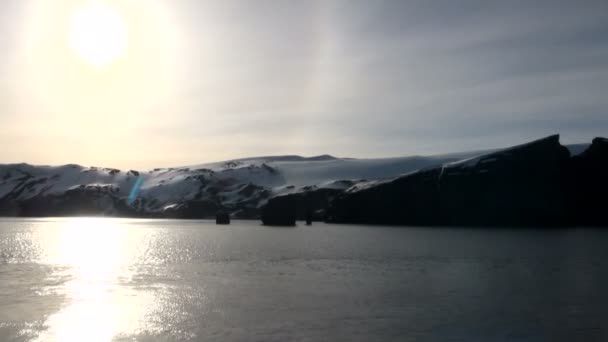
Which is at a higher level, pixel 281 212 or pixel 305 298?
pixel 281 212

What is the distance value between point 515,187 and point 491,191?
5639 mm

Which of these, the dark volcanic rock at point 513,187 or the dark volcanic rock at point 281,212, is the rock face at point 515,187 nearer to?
the dark volcanic rock at point 513,187

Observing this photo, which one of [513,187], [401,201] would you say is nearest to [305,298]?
[513,187]

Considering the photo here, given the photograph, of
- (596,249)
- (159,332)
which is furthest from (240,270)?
(596,249)

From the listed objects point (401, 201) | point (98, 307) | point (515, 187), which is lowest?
point (98, 307)

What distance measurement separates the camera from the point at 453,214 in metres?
146

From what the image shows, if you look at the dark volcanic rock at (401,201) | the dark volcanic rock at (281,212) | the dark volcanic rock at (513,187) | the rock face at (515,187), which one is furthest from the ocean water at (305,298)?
the dark volcanic rock at (281,212)

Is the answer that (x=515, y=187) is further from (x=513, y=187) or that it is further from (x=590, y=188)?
(x=590, y=188)

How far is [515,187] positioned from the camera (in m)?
139

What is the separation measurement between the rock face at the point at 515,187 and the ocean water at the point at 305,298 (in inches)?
3196

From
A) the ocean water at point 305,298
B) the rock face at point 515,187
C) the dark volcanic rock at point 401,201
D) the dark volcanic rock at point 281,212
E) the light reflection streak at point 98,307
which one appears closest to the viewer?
the light reflection streak at point 98,307

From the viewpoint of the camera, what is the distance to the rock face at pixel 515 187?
138 metres

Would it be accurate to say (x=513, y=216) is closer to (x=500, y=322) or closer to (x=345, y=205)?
(x=345, y=205)

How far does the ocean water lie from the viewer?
1014 inches
